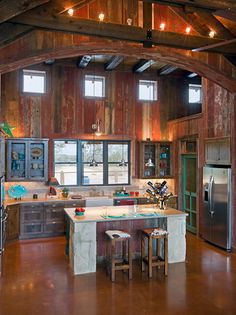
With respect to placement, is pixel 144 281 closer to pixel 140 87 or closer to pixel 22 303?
pixel 22 303

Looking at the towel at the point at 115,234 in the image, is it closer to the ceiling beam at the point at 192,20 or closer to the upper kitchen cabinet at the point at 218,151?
the upper kitchen cabinet at the point at 218,151

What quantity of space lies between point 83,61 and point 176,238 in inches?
188

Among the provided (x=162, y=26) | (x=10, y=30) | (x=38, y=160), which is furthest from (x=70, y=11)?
(x=38, y=160)

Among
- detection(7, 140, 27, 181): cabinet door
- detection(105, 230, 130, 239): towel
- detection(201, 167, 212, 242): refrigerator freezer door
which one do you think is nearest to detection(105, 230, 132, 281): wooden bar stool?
detection(105, 230, 130, 239): towel

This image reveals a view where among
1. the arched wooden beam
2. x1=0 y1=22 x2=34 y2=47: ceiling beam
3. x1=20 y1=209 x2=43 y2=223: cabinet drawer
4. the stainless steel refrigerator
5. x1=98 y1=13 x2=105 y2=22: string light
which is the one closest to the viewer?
x1=0 y1=22 x2=34 y2=47: ceiling beam

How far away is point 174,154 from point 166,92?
1.86 m

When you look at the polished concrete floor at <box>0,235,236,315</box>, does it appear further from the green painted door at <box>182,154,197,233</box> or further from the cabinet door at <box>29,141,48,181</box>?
the cabinet door at <box>29,141,48,181</box>

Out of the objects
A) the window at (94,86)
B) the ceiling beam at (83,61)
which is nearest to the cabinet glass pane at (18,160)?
the window at (94,86)

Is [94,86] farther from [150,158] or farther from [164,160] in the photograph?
[164,160]

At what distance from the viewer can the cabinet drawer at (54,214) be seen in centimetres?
718

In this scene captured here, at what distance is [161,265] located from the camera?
5066 millimetres

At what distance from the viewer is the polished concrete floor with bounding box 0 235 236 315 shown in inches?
149

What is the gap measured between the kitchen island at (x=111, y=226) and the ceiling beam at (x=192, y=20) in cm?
321

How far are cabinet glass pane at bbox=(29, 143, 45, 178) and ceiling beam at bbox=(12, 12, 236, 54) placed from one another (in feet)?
12.7
